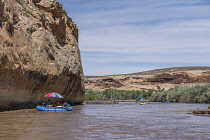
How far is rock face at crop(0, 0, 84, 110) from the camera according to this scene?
113 feet

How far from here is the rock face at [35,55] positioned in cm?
3438

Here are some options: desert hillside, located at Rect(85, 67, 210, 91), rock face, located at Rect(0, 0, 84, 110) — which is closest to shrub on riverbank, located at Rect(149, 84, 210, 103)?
rock face, located at Rect(0, 0, 84, 110)

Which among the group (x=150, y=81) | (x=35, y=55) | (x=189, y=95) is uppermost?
(x=150, y=81)

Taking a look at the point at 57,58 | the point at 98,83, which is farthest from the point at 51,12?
the point at 98,83

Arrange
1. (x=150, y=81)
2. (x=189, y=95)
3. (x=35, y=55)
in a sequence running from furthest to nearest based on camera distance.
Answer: (x=150, y=81) → (x=189, y=95) → (x=35, y=55)

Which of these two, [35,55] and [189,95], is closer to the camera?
[35,55]

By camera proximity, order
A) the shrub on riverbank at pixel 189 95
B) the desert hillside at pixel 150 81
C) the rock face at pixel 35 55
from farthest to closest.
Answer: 1. the desert hillside at pixel 150 81
2. the shrub on riverbank at pixel 189 95
3. the rock face at pixel 35 55

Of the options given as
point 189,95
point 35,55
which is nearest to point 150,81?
point 189,95

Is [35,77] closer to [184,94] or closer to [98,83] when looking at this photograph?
[184,94]

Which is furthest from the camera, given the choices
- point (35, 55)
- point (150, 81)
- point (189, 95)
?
point (150, 81)

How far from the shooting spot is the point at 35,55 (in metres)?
41.0

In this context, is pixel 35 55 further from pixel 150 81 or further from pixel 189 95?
pixel 150 81

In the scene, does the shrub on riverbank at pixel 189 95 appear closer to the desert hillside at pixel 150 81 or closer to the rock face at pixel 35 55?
the rock face at pixel 35 55

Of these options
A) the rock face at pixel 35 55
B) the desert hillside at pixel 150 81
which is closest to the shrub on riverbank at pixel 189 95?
the rock face at pixel 35 55
